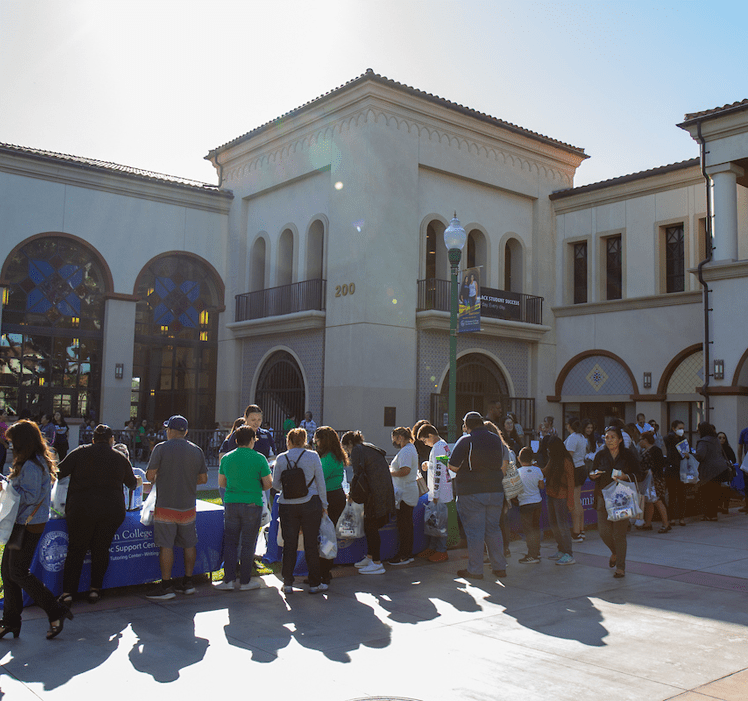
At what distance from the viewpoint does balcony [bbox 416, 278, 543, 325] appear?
2088 centimetres

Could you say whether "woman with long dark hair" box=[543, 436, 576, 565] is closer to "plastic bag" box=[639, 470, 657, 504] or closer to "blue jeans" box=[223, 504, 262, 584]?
"plastic bag" box=[639, 470, 657, 504]

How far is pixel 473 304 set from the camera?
40.4 ft

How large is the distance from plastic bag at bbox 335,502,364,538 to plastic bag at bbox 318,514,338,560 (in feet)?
1.95

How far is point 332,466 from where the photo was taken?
342 inches

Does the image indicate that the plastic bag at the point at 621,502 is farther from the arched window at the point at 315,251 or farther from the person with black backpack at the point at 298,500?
the arched window at the point at 315,251

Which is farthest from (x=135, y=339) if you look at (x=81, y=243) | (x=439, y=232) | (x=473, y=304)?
(x=473, y=304)

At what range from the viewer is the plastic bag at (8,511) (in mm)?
6098

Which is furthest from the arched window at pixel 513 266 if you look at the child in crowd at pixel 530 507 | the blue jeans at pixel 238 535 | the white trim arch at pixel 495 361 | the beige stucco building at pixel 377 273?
the blue jeans at pixel 238 535

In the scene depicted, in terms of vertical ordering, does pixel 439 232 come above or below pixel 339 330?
above

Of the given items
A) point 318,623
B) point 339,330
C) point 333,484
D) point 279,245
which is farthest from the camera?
point 279,245

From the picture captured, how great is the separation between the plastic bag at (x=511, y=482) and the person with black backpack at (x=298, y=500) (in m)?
2.55

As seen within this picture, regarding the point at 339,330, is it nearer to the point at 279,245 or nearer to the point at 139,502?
the point at 279,245

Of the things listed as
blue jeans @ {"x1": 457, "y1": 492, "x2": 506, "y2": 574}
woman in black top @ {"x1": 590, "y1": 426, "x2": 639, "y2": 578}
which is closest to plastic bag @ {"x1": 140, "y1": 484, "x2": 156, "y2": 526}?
blue jeans @ {"x1": 457, "y1": 492, "x2": 506, "y2": 574}

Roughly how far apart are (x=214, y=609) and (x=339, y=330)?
13.5 metres
